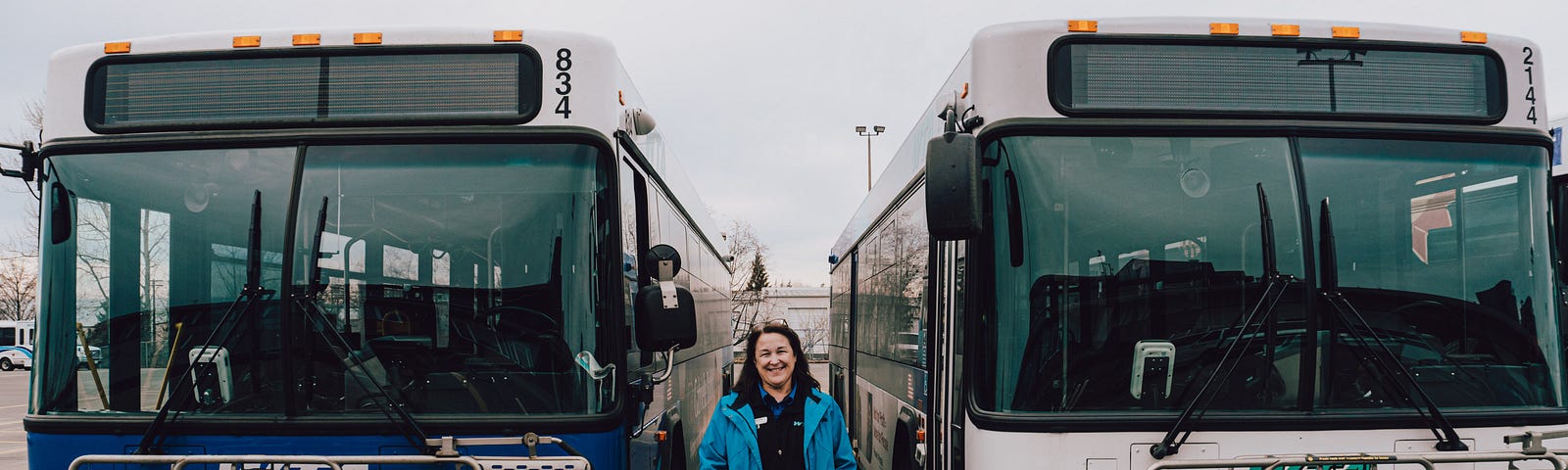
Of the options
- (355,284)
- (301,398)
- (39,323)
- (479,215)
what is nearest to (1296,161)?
(479,215)

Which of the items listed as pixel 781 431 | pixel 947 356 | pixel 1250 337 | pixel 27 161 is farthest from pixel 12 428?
pixel 1250 337

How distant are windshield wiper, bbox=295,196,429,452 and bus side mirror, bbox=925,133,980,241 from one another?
→ 1.96m

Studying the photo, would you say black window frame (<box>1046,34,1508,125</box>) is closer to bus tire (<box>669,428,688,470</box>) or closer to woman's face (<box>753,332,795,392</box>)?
woman's face (<box>753,332,795,392</box>)

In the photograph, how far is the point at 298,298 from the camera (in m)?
3.85

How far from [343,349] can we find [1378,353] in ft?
12.0

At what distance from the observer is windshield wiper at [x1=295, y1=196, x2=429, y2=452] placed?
3.80 meters

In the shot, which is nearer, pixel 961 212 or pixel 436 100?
pixel 961 212

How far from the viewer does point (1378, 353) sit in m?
3.77

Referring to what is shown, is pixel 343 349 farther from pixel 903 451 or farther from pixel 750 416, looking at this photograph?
pixel 903 451

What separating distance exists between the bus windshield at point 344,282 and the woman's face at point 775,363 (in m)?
0.60

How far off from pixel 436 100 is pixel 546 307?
0.90 meters

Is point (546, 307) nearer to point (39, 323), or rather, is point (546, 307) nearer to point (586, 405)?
point (586, 405)

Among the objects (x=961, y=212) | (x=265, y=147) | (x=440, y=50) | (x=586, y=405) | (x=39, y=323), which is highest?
(x=440, y=50)

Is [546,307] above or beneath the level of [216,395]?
above
